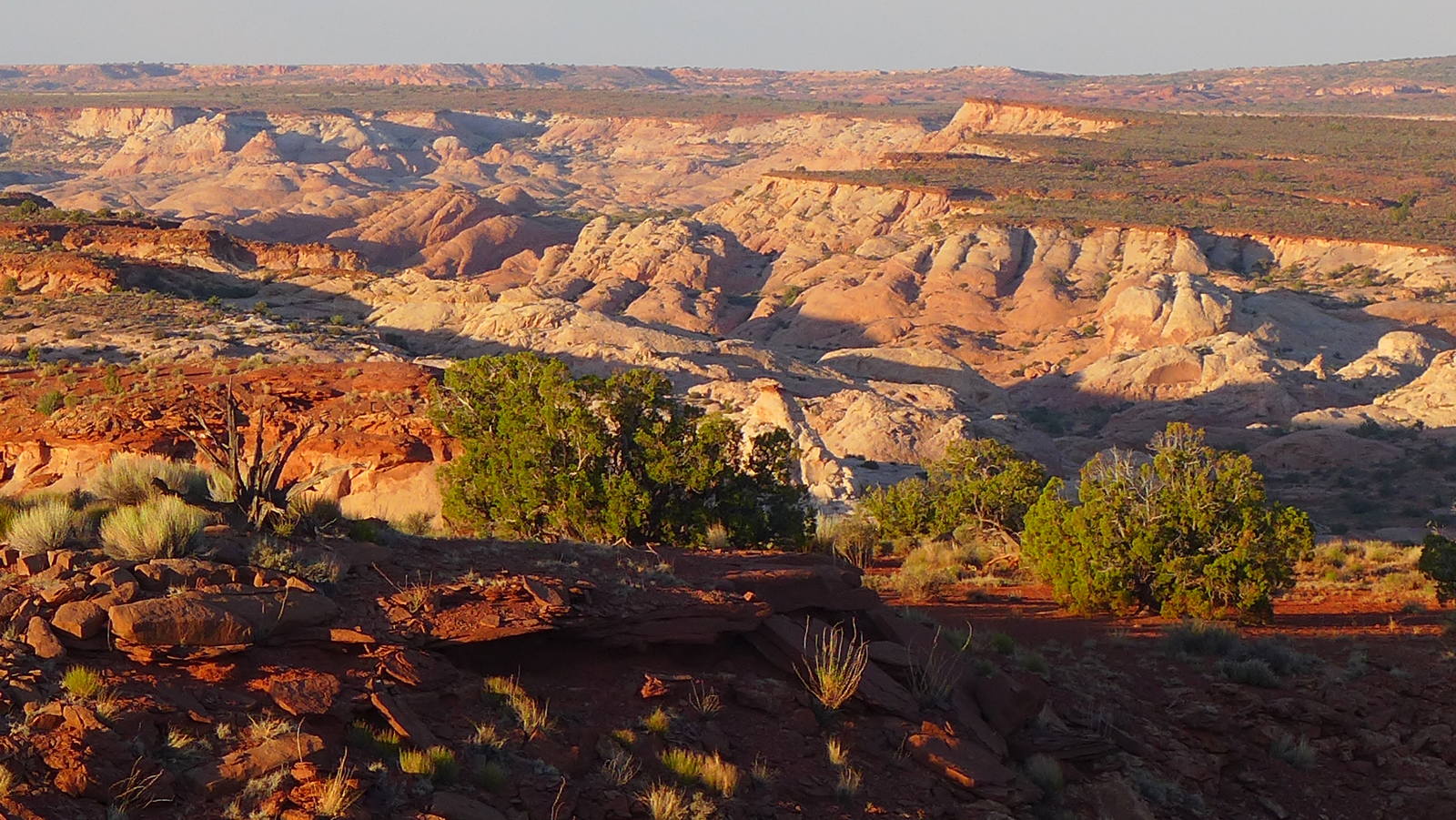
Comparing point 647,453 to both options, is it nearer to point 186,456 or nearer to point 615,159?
point 186,456

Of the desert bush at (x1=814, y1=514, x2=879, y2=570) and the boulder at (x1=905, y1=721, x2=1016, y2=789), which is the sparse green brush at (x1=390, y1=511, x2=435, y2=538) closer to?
the desert bush at (x1=814, y1=514, x2=879, y2=570)

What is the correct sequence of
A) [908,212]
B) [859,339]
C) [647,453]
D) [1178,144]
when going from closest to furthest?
[647,453], [859,339], [908,212], [1178,144]

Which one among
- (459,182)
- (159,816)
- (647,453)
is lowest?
(459,182)

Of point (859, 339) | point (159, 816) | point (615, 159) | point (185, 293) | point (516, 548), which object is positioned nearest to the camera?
point (159, 816)

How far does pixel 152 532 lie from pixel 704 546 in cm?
813

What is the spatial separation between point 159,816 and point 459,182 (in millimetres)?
133676

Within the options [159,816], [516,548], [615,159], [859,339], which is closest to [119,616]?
[159,816]

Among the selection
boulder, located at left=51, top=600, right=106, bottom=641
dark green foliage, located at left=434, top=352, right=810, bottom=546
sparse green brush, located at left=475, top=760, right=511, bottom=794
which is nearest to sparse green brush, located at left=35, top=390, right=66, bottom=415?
dark green foliage, located at left=434, top=352, right=810, bottom=546

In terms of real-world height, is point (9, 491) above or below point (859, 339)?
above

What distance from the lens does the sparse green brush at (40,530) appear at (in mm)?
8562

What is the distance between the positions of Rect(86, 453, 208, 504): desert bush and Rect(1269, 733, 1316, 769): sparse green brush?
855 cm

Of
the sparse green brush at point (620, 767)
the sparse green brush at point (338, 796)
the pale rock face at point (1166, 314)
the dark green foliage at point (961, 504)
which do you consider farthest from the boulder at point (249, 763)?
the pale rock face at point (1166, 314)

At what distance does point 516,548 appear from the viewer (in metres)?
10.6

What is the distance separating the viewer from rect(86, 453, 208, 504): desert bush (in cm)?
988
